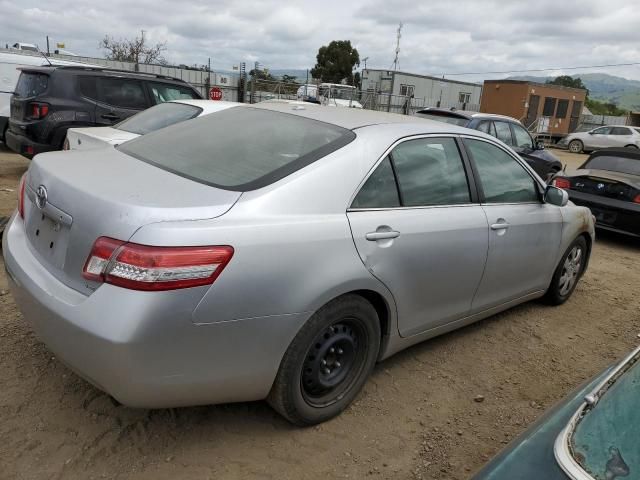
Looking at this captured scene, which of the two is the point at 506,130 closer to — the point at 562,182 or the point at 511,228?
the point at 562,182

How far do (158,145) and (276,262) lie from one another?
1312mm

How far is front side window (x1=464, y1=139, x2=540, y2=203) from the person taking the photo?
12.0ft

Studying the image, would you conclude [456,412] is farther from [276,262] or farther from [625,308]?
[625,308]

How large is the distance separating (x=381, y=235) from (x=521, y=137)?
8.99 m

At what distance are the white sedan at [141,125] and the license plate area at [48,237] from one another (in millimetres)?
3558

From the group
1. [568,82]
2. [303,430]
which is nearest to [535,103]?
[303,430]

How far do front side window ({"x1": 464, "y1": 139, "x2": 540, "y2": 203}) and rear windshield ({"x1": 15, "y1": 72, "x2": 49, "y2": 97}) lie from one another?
6906 mm

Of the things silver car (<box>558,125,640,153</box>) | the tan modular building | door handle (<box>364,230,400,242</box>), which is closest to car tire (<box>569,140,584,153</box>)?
silver car (<box>558,125,640,153</box>)

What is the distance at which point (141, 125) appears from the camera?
6730mm

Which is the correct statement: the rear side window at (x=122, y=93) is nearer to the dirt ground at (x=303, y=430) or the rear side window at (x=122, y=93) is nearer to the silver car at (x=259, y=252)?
the dirt ground at (x=303, y=430)

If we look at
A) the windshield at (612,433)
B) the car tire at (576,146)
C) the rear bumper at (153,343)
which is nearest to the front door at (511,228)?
the rear bumper at (153,343)

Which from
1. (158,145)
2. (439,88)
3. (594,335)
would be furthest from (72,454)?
(439,88)

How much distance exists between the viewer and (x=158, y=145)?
3.19 m

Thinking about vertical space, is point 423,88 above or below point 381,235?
above
